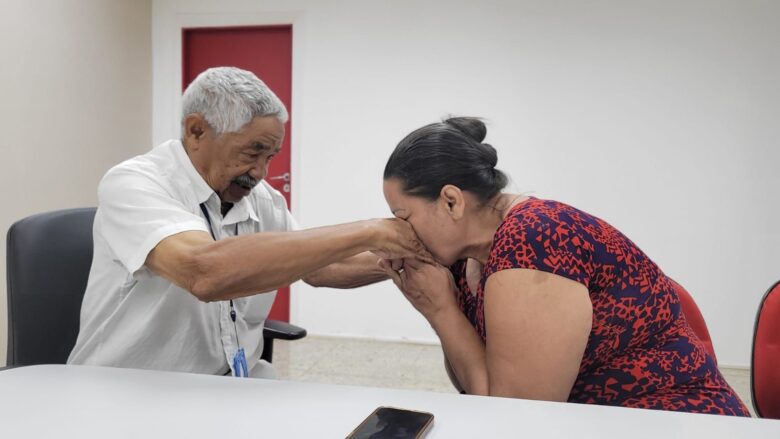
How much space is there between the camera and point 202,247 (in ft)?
3.90

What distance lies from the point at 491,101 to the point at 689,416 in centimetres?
310

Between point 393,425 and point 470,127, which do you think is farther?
point 470,127

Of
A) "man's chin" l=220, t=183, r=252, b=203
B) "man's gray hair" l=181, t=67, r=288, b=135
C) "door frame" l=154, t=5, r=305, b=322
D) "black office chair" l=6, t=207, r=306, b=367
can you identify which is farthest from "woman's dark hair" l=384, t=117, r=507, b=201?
"door frame" l=154, t=5, r=305, b=322

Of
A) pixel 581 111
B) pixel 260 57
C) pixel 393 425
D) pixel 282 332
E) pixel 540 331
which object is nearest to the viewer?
pixel 393 425

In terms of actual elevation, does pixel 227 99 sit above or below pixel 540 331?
above

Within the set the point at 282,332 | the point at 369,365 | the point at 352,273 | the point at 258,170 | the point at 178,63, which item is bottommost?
the point at 369,365

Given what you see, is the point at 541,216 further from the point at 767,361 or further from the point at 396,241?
the point at 767,361

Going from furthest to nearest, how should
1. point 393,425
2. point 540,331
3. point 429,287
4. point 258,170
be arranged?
point 258,170, point 429,287, point 540,331, point 393,425

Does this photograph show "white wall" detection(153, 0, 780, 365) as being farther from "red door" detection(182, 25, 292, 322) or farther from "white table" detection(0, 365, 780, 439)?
"white table" detection(0, 365, 780, 439)

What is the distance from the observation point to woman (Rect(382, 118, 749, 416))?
1.10 metres

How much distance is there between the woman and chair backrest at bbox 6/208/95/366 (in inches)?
34.4

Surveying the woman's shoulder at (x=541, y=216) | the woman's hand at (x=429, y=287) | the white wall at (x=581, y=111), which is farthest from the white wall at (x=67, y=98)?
the woman's shoulder at (x=541, y=216)

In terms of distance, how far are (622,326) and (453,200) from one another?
17.1 inches

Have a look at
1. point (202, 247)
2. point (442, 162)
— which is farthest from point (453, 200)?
point (202, 247)
